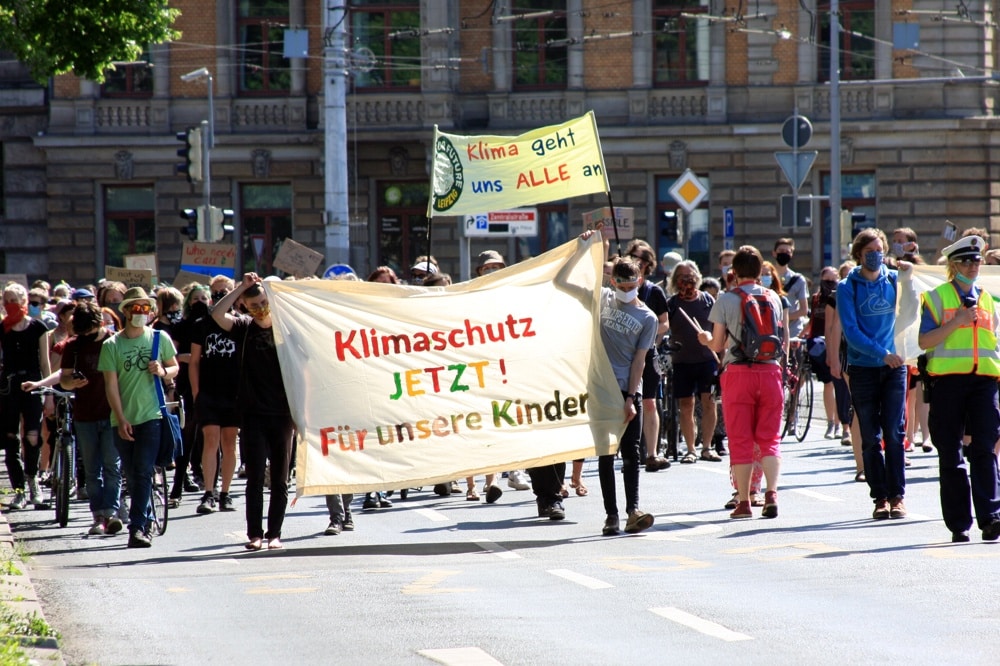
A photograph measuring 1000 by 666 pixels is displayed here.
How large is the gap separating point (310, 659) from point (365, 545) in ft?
13.7

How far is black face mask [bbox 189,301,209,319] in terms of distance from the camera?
50.1 ft

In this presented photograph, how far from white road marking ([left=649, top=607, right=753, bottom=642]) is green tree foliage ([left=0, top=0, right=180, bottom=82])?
12996 mm

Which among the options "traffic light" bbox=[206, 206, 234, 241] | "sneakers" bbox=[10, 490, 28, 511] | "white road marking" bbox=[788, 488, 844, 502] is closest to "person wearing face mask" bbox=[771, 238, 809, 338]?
"white road marking" bbox=[788, 488, 844, 502]

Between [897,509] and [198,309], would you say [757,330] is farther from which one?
[198,309]

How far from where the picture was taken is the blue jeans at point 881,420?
11961mm

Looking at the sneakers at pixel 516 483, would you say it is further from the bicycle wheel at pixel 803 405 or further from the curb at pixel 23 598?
the bicycle wheel at pixel 803 405

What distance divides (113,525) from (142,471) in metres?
0.79

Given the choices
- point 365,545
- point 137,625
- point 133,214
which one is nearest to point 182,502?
point 365,545

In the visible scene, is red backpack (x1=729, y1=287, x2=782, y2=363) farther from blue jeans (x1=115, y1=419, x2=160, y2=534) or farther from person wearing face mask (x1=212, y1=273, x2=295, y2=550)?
blue jeans (x1=115, y1=419, x2=160, y2=534)

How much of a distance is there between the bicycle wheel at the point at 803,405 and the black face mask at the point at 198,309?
7.23 meters

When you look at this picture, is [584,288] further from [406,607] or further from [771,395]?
[406,607]

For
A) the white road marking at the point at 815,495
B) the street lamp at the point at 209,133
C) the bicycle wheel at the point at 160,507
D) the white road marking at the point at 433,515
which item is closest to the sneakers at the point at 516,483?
the white road marking at the point at 433,515

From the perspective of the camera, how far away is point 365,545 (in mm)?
11633

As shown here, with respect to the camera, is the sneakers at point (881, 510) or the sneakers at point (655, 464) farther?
the sneakers at point (655, 464)
